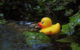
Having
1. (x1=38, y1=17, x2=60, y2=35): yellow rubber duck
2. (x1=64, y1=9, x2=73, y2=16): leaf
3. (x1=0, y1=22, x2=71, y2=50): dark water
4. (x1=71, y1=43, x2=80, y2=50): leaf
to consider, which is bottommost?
(x1=71, y1=43, x2=80, y2=50): leaf

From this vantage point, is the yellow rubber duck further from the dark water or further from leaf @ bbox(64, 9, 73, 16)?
leaf @ bbox(64, 9, 73, 16)

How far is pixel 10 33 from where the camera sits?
249 centimetres

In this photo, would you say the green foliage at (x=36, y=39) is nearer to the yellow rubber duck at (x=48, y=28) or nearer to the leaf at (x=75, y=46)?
the yellow rubber duck at (x=48, y=28)

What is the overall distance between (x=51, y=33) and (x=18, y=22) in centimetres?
87

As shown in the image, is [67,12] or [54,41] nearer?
[54,41]

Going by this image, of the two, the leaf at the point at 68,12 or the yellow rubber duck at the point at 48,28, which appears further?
the leaf at the point at 68,12

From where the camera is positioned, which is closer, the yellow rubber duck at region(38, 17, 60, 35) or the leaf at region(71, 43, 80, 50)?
the leaf at region(71, 43, 80, 50)

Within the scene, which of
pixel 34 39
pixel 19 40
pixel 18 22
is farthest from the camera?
pixel 18 22

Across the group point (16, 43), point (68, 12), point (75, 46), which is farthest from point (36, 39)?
point (68, 12)

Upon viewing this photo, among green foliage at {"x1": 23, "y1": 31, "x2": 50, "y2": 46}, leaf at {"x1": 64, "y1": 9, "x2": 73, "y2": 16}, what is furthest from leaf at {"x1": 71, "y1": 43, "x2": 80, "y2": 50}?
leaf at {"x1": 64, "y1": 9, "x2": 73, "y2": 16}

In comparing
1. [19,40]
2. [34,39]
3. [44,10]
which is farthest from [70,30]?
[44,10]

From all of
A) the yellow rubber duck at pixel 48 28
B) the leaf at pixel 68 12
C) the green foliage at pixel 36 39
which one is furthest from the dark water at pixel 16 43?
the leaf at pixel 68 12

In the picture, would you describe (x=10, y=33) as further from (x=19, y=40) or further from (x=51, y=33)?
(x=51, y=33)

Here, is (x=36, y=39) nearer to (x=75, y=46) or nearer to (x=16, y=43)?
(x=16, y=43)
